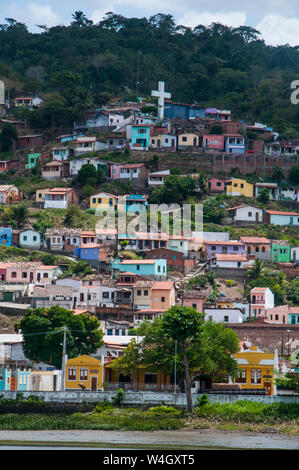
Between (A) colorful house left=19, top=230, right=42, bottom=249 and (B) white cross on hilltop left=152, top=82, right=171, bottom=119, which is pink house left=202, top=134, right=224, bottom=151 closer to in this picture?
(B) white cross on hilltop left=152, top=82, right=171, bottom=119

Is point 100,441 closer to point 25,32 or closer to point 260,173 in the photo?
point 260,173

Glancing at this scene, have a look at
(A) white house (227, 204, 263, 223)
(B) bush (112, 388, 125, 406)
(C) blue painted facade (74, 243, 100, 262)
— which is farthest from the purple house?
(B) bush (112, 388, 125, 406)

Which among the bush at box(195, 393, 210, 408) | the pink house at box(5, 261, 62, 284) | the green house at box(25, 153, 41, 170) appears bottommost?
the bush at box(195, 393, 210, 408)

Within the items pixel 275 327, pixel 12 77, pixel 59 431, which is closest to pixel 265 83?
pixel 12 77

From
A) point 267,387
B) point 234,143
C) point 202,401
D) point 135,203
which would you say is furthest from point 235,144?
point 202,401

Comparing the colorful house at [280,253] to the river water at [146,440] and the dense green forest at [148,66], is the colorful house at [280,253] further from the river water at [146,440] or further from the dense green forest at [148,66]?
the river water at [146,440]

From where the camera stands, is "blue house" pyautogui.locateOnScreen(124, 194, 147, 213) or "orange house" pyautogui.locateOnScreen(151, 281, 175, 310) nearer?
"orange house" pyautogui.locateOnScreen(151, 281, 175, 310)

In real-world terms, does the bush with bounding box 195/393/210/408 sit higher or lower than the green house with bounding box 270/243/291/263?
lower
